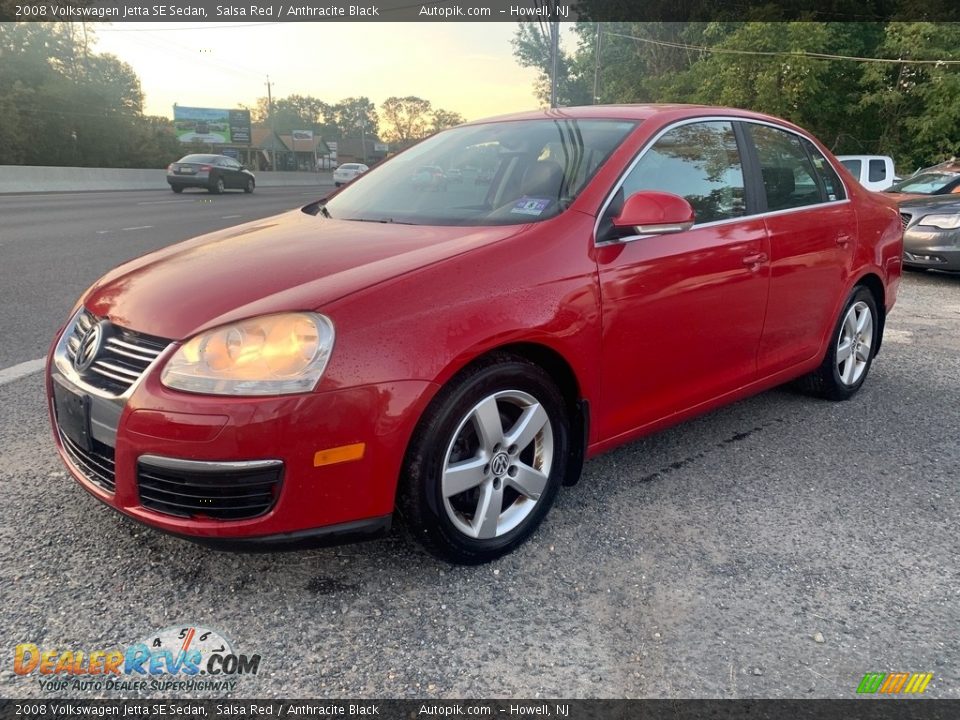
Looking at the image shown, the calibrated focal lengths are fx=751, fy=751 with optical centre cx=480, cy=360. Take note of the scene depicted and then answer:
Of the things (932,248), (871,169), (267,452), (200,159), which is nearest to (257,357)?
(267,452)

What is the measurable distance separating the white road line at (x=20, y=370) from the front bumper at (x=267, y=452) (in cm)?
255

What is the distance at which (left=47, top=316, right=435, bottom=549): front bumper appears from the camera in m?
2.10

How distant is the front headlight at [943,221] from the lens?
8477mm

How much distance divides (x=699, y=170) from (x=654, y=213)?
0.79 m

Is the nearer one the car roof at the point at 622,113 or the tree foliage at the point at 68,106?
the car roof at the point at 622,113

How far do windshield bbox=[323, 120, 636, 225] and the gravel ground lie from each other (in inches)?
48.5

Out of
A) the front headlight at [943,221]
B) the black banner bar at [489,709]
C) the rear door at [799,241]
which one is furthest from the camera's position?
the front headlight at [943,221]

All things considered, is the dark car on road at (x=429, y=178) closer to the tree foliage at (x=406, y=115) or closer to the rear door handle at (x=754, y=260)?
the rear door handle at (x=754, y=260)

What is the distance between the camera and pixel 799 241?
12.1 ft

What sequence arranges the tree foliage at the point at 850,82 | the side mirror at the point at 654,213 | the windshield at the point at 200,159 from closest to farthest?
the side mirror at the point at 654,213
the tree foliage at the point at 850,82
the windshield at the point at 200,159

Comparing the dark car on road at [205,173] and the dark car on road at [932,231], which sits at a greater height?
the dark car on road at [205,173]

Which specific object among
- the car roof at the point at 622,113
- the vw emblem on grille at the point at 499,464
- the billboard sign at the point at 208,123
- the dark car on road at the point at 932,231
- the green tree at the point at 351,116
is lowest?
the vw emblem on grille at the point at 499,464

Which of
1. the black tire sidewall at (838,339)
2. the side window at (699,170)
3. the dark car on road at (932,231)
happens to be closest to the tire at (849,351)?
the black tire sidewall at (838,339)

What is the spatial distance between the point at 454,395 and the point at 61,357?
1437 millimetres
